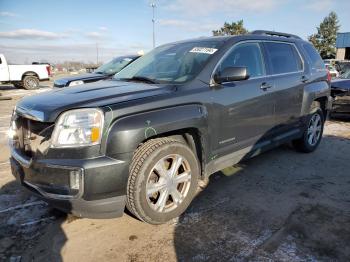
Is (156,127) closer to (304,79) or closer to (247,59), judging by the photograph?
(247,59)

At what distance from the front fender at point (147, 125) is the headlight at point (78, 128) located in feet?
0.38

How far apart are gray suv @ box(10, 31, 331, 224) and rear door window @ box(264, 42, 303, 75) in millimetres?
24

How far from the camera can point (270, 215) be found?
330cm

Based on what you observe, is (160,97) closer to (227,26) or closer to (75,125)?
(75,125)

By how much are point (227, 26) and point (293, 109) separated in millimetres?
40445

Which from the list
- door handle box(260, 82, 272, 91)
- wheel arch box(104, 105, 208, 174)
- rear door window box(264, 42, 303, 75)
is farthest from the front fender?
rear door window box(264, 42, 303, 75)

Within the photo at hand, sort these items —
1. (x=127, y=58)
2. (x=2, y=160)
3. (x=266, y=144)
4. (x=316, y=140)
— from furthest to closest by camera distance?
(x=127, y=58) < (x=316, y=140) < (x=2, y=160) < (x=266, y=144)

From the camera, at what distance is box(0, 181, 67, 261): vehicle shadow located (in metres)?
2.72

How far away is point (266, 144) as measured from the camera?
4.36 metres

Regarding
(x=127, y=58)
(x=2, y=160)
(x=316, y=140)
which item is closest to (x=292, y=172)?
(x=316, y=140)

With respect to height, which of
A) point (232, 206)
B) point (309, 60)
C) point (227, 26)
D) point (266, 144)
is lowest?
point (232, 206)

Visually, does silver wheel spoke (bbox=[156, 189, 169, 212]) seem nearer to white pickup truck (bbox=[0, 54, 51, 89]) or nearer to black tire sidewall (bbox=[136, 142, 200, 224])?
black tire sidewall (bbox=[136, 142, 200, 224])

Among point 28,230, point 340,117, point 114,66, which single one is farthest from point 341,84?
point 28,230

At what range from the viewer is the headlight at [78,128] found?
102 inches
